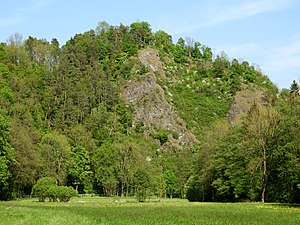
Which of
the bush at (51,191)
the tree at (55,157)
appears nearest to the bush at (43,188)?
the bush at (51,191)

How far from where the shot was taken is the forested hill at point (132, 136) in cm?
6862

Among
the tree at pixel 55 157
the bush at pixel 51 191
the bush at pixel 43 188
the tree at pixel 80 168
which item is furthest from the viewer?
the tree at pixel 80 168

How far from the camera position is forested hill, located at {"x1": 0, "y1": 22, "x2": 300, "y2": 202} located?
2702 inches

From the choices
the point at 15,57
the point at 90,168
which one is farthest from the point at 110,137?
the point at 15,57

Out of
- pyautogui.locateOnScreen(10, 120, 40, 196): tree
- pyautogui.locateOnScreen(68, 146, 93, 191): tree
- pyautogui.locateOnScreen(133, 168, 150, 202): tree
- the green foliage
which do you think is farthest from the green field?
the green foliage

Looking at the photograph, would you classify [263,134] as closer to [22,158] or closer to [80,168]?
[22,158]

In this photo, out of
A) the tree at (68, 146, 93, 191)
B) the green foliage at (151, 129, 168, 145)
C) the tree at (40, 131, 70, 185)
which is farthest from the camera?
the green foliage at (151, 129, 168, 145)

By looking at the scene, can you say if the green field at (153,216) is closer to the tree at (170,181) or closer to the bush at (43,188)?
the bush at (43,188)

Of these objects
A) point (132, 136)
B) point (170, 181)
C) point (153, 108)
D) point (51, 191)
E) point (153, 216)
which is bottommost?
point (153, 216)

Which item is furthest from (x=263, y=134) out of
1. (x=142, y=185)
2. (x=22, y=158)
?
(x=22, y=158)

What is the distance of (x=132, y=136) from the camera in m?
166

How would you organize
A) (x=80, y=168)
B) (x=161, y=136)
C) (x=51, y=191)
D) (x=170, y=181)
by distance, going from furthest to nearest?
1. (x=161, y=136)
2. (x=170, y=181)
3. (x=80, y=168)
4. (x=51, y=191)

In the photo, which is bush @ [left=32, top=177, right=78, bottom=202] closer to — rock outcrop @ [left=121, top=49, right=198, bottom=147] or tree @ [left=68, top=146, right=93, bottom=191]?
tree @ [left=68, top=146, right=93, bottom=191]

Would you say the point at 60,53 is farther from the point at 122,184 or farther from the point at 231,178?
the point at 231,178
